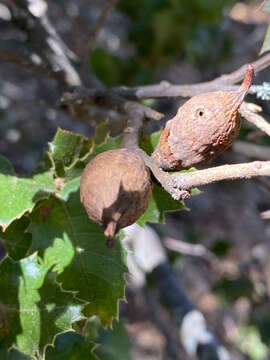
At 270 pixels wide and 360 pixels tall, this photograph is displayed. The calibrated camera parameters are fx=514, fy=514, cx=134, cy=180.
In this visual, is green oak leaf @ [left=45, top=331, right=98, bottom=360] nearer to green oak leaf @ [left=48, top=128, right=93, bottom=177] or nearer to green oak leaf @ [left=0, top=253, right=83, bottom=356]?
green oak leaf @ [left=0, top=253, right=83, bottom=356]

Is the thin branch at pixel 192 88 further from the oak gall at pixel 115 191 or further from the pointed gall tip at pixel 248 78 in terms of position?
the oak gall at pixel 115 191

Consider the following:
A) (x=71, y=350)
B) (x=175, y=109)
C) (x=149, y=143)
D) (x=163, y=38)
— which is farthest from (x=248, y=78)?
(x=175, y=109)

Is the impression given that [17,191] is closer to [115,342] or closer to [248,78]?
[248,78]

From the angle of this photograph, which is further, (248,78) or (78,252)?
(78,252)

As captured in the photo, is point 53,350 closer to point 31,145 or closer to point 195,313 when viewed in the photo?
point 195,313

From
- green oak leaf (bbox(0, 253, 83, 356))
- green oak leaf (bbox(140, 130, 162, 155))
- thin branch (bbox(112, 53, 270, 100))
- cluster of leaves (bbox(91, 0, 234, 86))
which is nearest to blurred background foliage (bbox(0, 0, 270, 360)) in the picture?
cluster of leaves (bbox(91, 0, 234, 86))
